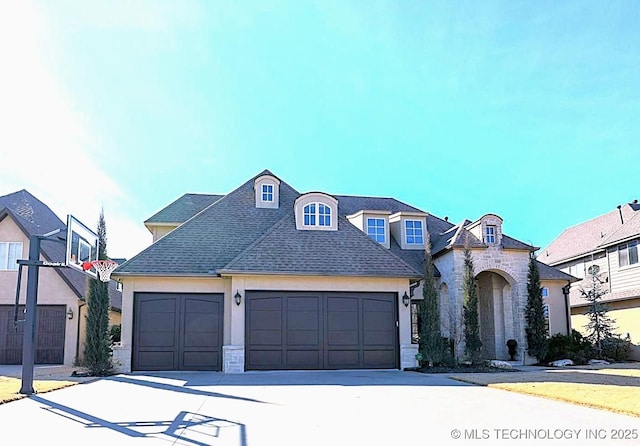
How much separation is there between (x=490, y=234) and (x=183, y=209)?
12.0 meters

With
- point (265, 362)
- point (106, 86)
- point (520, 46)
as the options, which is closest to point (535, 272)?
point (520, 46)

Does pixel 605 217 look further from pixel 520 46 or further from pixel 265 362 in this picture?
pixel 265 362

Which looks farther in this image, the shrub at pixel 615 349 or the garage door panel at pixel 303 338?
the shrub at pixel 615 349

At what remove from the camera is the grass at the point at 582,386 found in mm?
9008

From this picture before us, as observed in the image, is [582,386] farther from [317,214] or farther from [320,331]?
[317,214]

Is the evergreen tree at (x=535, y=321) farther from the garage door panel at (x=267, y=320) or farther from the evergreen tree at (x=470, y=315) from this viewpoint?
the garage door panel at (x=267, y=320)

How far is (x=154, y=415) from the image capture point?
824 cm

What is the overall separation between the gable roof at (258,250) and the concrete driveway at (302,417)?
4.83m

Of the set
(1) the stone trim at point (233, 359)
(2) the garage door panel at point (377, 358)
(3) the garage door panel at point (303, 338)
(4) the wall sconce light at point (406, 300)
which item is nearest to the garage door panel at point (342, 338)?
(3) the garage door panel at point (303, 338)

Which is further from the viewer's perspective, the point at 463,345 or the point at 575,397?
the point at 463,345

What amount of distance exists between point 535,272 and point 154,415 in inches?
593

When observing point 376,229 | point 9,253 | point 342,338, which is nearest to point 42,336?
point 9,253

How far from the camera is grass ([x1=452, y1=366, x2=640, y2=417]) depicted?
9.01 meters

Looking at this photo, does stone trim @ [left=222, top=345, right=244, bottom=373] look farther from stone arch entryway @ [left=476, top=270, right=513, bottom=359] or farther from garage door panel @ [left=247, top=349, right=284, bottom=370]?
stone arch entryway @ [left=476, top=270, right=513, bottom=359]
